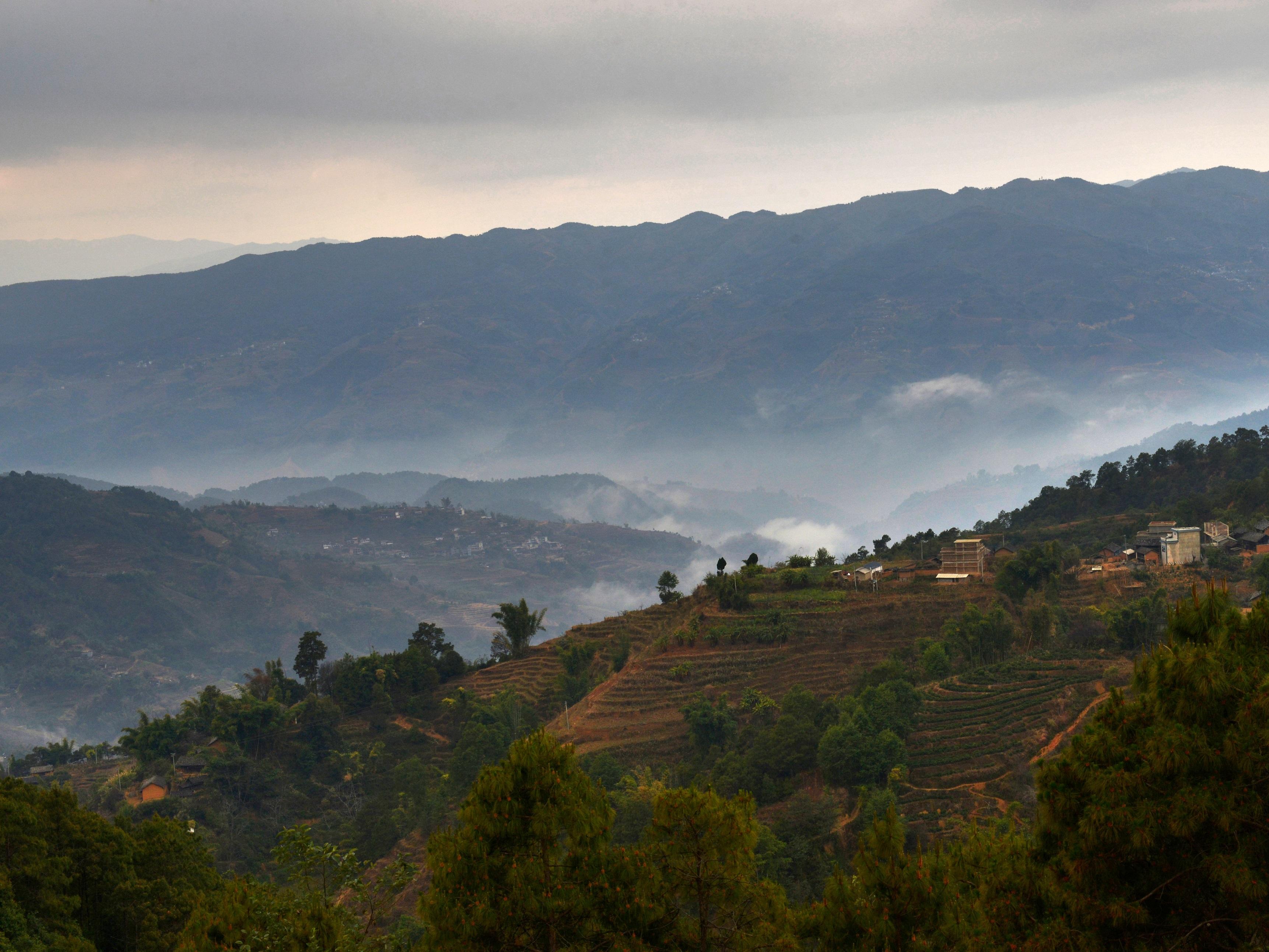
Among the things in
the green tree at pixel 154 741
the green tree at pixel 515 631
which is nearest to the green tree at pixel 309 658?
the green tree at pixel 154 741

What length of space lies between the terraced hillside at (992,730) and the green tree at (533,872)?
87.0 feet

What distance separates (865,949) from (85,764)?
9937cm

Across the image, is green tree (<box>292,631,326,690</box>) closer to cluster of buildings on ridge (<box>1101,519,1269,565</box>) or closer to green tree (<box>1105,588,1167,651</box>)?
green tree (<box>1105,588,1167,651</box>)

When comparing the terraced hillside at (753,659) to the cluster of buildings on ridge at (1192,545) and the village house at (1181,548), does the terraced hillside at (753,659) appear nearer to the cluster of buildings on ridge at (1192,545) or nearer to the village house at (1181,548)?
the cluster of buildings on ridge at (1192,545)

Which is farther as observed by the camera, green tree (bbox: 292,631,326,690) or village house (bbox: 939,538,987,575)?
green tree (bbox: 292,631,326,690)

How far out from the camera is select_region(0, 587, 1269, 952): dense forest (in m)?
11.7

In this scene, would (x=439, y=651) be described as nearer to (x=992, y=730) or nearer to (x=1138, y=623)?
(x=992, y=730)

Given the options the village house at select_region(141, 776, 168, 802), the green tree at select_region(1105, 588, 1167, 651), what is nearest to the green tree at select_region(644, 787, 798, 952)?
the green tree at select_region(1105, 588, 1167, 651)

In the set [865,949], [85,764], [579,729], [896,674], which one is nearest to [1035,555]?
[896,674]

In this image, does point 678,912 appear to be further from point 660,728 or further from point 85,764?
point 85,764

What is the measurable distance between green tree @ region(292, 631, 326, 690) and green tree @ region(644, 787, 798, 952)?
2730 inches

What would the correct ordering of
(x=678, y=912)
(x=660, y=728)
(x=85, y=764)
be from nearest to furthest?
(x=678, y=912) → (x=660, y=728) → (x=85, y=764)

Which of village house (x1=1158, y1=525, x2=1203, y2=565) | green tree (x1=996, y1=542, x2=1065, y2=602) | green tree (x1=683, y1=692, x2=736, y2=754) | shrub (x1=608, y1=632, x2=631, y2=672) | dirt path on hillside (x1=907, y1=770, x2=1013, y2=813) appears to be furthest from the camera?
shrub (x1=608, y1=632, x2=631, y2=672)

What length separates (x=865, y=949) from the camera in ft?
53.9
